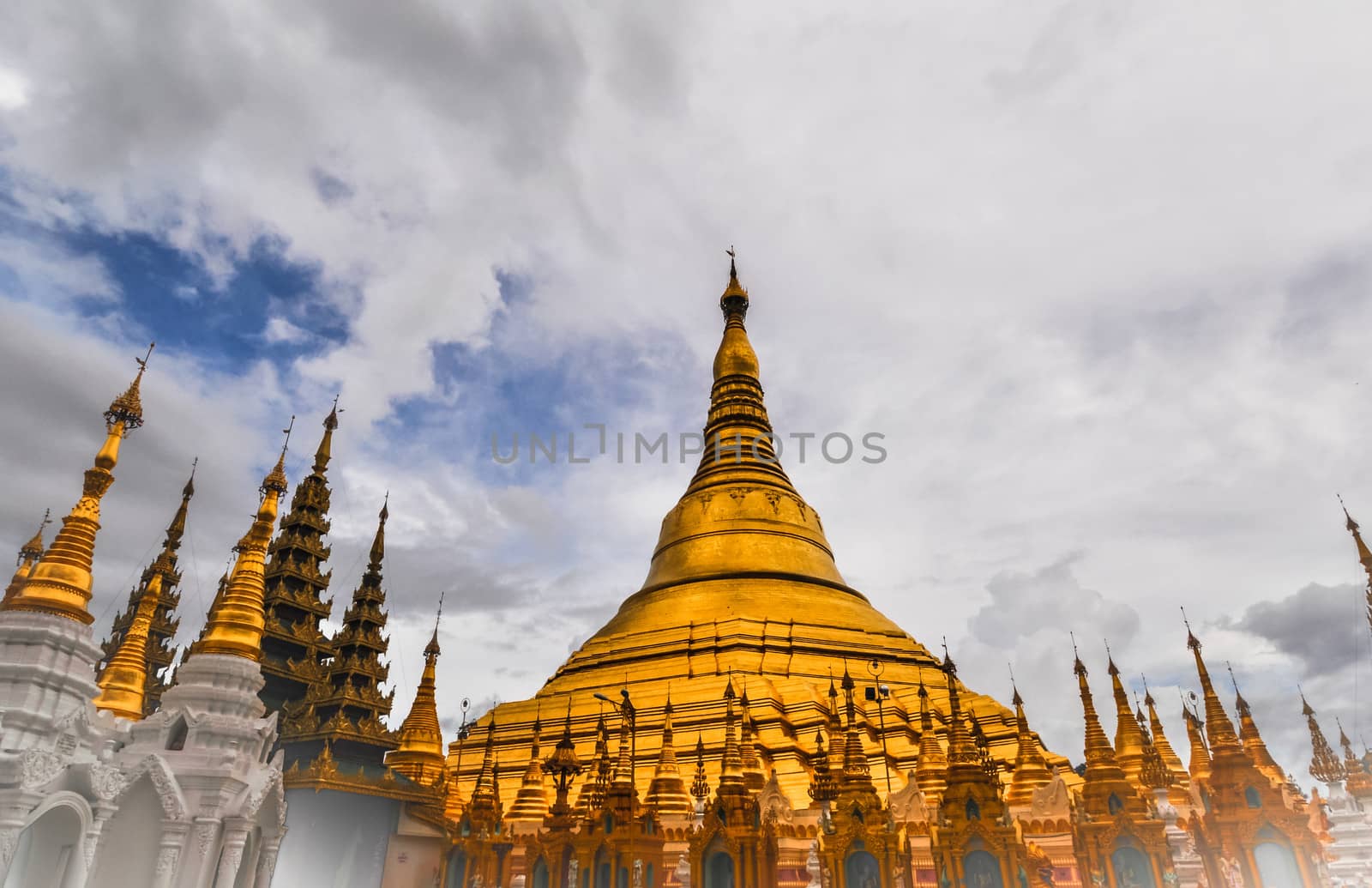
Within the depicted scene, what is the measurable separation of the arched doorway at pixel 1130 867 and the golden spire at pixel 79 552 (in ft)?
51.4

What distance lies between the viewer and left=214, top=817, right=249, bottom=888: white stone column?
10.3 meters

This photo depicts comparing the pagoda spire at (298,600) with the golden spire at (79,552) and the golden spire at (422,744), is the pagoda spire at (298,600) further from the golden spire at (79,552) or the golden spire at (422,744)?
the golden spire at (79,552)

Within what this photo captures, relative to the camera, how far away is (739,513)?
34.5 metres

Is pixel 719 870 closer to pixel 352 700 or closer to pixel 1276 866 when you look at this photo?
pixel 1276 866

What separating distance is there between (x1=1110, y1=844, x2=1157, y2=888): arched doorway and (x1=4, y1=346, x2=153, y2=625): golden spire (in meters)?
15.7

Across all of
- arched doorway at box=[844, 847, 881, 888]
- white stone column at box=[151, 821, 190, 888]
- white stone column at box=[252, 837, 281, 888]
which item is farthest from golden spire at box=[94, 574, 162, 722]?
arched doorway at box=[844, 847, 881, 888]

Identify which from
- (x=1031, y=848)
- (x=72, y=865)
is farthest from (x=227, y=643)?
(x=1031, y=848)

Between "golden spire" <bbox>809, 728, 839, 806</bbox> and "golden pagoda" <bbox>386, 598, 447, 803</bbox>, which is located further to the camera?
"golden pagoda" <bbox>386, 598, 447, 803</bbox>

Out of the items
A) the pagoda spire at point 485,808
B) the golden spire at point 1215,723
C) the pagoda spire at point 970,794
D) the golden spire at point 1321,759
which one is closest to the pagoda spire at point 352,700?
the pagoda spire at point 485,808

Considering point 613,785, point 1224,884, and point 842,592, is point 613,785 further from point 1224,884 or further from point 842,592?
point 842,592

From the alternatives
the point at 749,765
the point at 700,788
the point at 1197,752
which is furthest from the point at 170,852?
the point at 1197,752

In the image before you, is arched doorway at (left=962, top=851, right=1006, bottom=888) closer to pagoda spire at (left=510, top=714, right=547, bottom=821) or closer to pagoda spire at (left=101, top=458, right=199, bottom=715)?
pagoda spire at (left=510, top=714, right=547, bottom=821)

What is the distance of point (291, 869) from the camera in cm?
1972

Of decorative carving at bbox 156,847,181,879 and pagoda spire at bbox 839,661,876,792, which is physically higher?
pagoda spire at bbox 839,661,876,792
